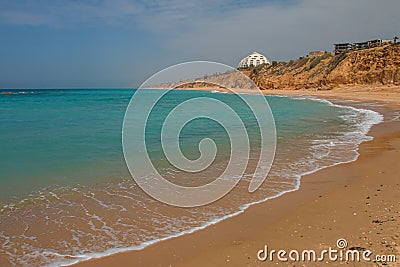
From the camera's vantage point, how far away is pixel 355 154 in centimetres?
1006

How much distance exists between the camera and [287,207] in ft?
18.9

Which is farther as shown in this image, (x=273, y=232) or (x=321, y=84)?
(x=321, y=84)

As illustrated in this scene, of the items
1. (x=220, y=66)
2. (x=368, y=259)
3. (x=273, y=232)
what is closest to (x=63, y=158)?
(x=220, y=66)

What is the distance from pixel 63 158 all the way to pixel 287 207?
21.6 ft

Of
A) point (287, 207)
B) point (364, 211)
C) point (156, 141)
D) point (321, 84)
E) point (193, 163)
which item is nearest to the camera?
point (364, 211)

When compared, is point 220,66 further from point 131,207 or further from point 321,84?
point 321,84

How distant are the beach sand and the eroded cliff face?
47.2 meters

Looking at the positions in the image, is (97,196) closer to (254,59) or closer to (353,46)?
(353,46)

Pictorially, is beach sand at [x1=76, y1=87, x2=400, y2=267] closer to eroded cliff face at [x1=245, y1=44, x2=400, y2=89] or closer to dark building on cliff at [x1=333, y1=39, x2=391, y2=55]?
eroded cliff face at [x1=245, y1=44, x2=400, y2=89]

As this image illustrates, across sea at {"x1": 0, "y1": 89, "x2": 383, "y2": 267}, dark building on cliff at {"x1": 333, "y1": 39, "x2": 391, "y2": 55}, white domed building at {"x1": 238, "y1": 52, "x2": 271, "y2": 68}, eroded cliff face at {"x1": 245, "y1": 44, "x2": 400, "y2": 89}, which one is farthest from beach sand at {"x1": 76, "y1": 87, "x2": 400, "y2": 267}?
white domed building at {"x1": 238, "y1": 52, "x2": 271, "y2": 68}

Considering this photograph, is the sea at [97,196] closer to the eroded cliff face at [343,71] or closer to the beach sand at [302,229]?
the beach sand at [302,229]

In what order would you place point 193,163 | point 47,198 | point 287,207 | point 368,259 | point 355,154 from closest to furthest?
point 368,259 < point 287,207 < point 47,198 < point 193,163 < point 355,154

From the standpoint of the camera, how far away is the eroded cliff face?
49097mm

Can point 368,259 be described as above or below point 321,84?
below
